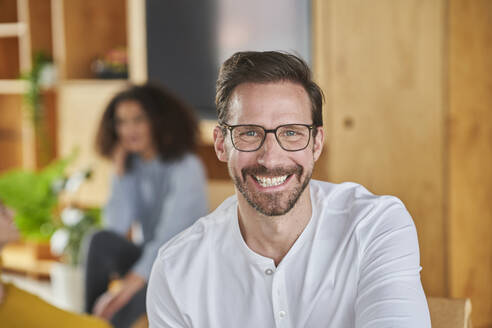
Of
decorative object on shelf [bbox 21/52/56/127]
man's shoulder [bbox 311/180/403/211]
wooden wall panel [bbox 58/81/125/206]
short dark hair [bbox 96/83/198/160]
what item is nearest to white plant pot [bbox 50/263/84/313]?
wooden wall panel [bbox 58/81/125/206]

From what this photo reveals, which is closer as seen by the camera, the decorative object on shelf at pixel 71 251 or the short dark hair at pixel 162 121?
the short dark hair at pixel 162 121

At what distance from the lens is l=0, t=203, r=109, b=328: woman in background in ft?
5.81

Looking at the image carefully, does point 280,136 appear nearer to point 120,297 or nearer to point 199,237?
point 199,237

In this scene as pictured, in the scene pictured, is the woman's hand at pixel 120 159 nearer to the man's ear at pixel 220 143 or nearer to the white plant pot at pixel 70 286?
the white plant pot at pixel 70 286

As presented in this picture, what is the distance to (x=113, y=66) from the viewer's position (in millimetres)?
4043

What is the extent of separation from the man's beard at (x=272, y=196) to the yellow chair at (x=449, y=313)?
365 mm

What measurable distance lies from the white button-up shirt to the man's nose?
0.18 metres

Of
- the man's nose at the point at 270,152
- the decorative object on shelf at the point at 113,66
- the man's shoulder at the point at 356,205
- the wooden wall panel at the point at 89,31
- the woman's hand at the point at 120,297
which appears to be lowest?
the woman's hand at the point at 120,297

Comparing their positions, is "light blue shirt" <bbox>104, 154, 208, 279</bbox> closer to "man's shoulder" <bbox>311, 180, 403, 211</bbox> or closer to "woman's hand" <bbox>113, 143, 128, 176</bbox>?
"woman's hand" <bbox>113, 143, 128, 176</bbox>

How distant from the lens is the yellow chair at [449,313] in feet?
4.23

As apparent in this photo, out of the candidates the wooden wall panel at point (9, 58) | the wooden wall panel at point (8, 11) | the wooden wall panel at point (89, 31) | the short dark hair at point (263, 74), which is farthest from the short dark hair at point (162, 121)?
the wooden wall panel at point (8, 11)

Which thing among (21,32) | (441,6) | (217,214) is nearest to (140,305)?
(217,214)

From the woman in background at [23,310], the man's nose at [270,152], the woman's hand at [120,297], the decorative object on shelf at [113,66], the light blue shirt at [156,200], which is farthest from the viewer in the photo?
the decorative object on shelf at [113,66]

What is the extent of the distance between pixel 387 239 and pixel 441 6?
1699mm
